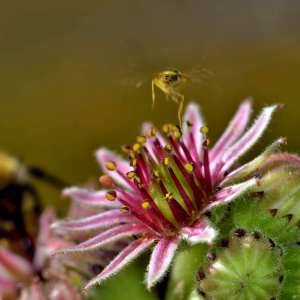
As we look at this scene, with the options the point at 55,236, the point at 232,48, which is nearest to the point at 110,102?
the point at 232,48

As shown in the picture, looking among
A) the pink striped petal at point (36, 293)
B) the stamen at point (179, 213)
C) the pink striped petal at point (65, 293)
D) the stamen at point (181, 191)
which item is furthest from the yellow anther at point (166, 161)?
the pink striped petal at point (36, 293)

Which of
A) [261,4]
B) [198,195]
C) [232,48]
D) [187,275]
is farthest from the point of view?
[261,4]

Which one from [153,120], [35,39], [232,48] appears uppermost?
[35,39]

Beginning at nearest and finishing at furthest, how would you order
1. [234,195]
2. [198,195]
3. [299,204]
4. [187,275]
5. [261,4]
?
[234,195]
[299,204]
[198,195]
[187,275]
[261,4]

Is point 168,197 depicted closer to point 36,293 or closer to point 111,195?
point 111,195

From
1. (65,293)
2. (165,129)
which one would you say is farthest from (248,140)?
(65,293)

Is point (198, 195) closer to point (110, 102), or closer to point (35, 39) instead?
point (110, 102)
